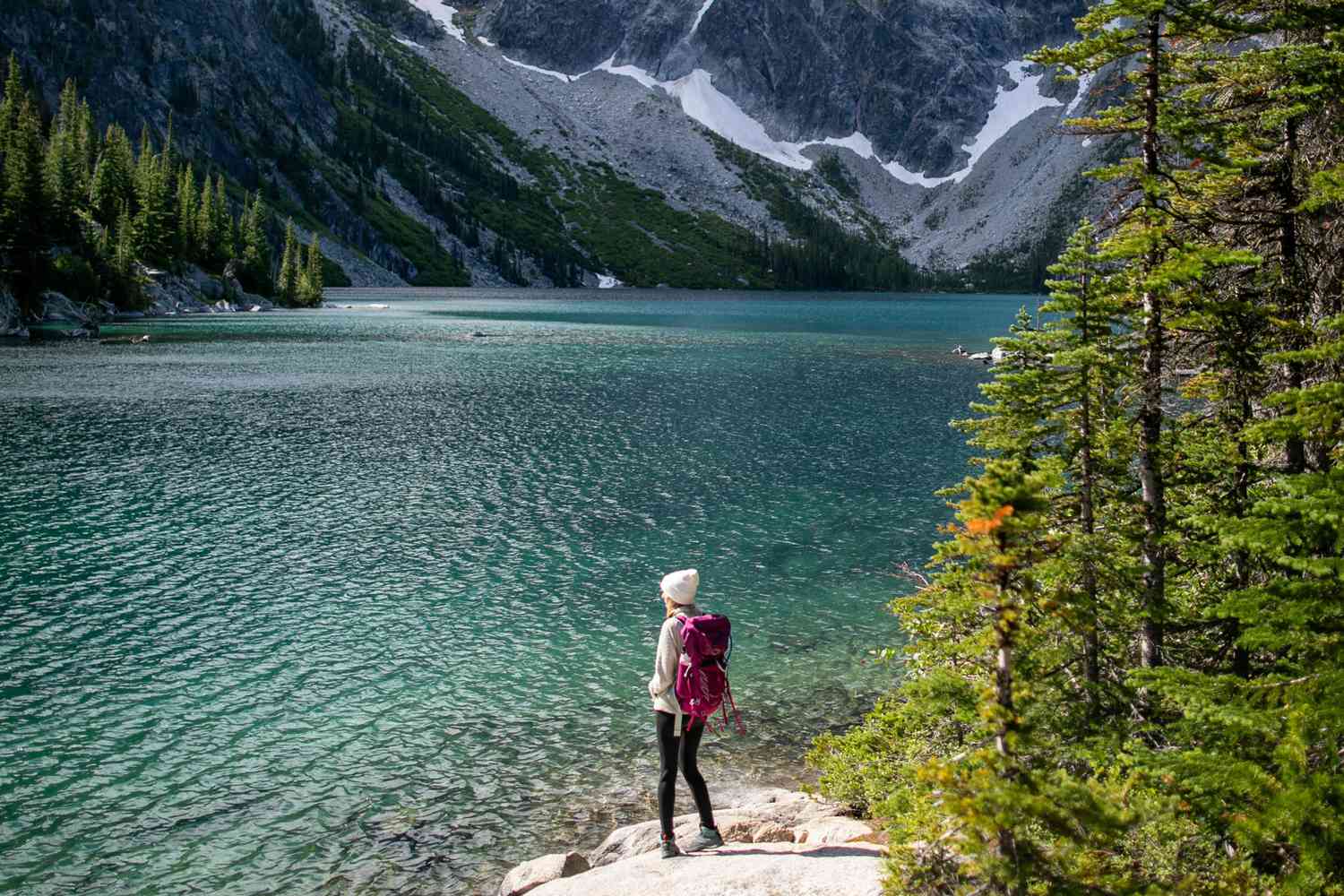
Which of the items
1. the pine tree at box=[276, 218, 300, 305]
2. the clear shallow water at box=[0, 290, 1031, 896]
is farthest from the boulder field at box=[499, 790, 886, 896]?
the pine tree at box=[276, 218, 300, 305]

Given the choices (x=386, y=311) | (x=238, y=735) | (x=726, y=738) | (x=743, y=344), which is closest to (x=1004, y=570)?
(x=726, y=738)

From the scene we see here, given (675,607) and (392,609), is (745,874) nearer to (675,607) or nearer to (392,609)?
Result: (675,607)

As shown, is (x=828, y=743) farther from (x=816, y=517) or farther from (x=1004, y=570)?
(x=816, y=517)

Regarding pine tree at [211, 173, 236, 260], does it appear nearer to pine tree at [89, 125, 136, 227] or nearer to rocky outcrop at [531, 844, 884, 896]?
pine tree at [89, 125, 136, 227]

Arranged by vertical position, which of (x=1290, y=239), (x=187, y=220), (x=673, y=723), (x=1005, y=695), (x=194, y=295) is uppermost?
(x=187, y=220)

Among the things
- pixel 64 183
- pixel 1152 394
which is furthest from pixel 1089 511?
pixel 64 183

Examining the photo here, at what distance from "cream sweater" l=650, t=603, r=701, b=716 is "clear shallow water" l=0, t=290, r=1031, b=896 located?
199 inches

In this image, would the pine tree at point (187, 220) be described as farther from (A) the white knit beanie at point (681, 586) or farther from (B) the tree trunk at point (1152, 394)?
(B) the tree trunk at point (1152, 394)

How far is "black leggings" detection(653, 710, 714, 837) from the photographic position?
37.5 ft

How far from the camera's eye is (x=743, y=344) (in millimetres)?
110125

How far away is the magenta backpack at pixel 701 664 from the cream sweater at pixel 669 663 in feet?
0.29

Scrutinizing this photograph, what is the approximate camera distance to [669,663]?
11180mm

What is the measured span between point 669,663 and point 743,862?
2449 mm

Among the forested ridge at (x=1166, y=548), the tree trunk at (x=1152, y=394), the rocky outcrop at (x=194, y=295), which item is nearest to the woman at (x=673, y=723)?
the forested ridge at (x=1166, y=548)
